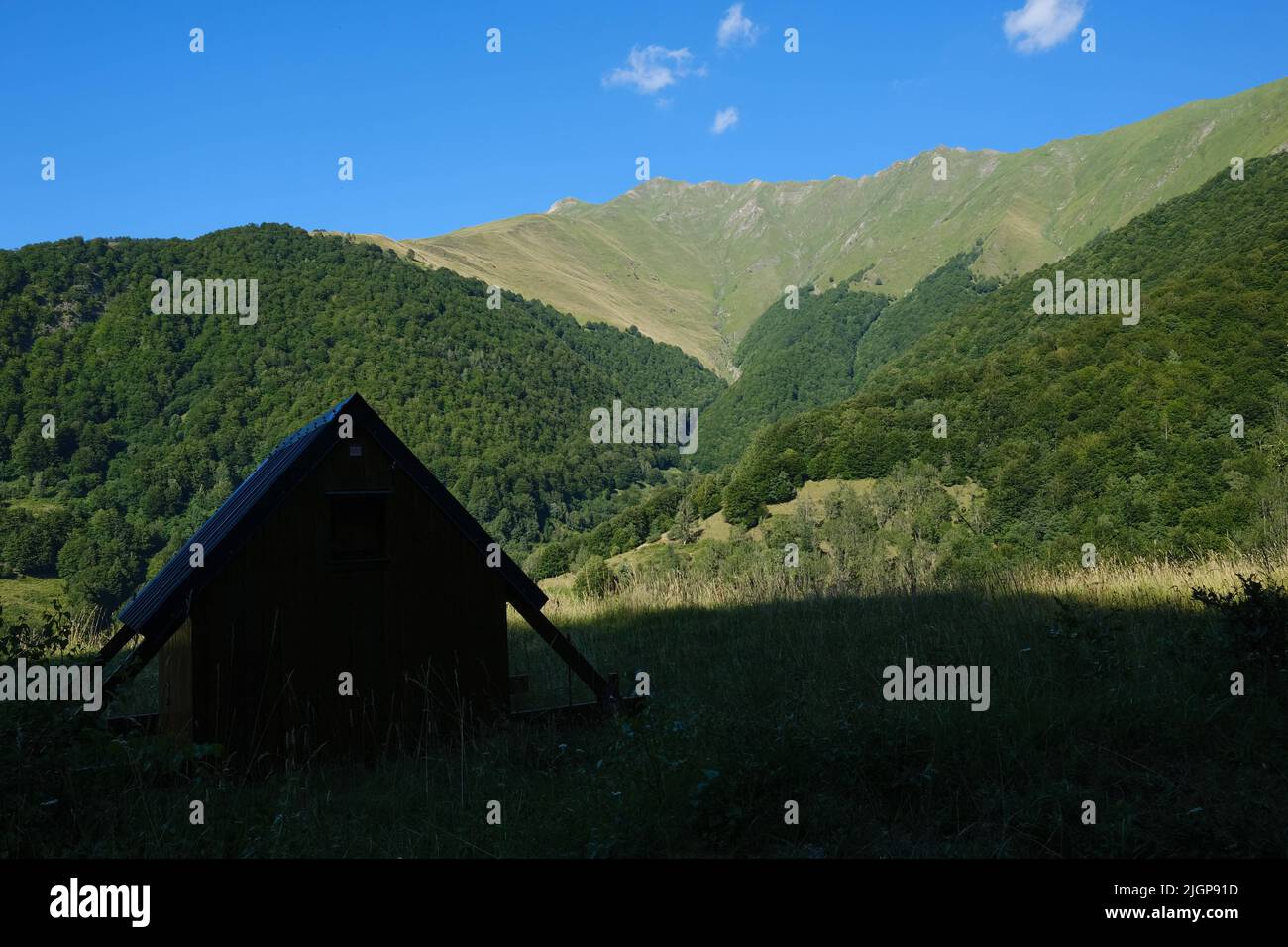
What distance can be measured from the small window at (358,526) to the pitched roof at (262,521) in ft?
1.23

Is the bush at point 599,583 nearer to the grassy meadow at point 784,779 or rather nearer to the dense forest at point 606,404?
the grassy meadow at point 784,779

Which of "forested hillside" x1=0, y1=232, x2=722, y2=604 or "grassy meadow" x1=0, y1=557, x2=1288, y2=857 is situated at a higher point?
"forested hillside" x1=0, y1=232, x2=722, y2=604

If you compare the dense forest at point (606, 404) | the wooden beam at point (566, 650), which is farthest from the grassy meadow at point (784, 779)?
the dense forest at point (606, 404)

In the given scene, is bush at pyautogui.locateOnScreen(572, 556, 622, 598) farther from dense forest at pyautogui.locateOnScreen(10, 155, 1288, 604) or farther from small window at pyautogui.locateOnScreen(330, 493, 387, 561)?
dense forest at pyautogui.locateOnScreen(10, 155, 1288, 604)

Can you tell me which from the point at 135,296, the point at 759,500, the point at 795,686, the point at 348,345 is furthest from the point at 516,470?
the point at 795,686

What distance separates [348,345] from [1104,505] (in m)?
127

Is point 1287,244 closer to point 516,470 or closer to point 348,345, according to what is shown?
point 516,470

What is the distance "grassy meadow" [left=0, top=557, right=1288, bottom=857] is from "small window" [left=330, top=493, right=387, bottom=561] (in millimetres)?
1616

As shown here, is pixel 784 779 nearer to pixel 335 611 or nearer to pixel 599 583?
pixel 335 611

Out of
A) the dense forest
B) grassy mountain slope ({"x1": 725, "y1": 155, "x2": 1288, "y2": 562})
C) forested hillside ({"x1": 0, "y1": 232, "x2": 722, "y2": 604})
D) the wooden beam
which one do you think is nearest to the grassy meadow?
the wooden beam

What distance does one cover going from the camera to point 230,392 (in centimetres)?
12706

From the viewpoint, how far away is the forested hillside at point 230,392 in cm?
10156

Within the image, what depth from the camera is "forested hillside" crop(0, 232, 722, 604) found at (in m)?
102

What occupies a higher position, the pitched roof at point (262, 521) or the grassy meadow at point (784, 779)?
the pitched roof at point (262, 521)
